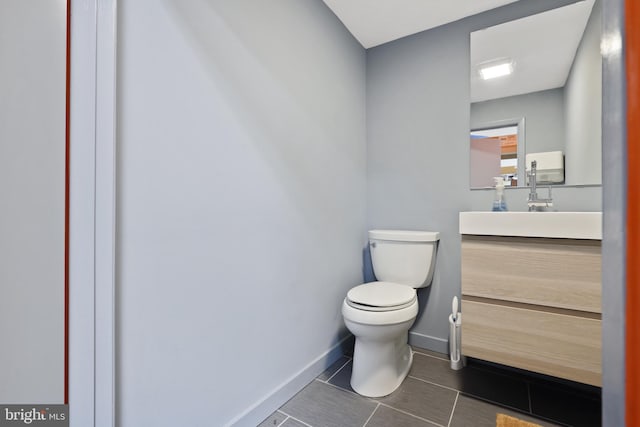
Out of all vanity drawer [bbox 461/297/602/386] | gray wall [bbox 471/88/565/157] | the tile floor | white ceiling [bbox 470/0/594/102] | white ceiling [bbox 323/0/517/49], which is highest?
white ceiling [bbox 323/0/517/49]

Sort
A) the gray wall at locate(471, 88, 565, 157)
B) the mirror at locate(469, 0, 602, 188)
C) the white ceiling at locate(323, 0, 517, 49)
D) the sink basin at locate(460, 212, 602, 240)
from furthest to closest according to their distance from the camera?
1. the white ceiling at locate(323, 0, 517, 49)
2. the gray wall at locate(471, 88, 565, 157)
3. the mirror at locate(469, 0, 602, 188)
4. the sink basin at locate(460, 212, 602, 240)

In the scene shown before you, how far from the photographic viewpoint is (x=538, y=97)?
162 centimetres

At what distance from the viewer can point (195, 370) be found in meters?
1.01

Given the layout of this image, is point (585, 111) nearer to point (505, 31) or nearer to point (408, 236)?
point (505, 31)

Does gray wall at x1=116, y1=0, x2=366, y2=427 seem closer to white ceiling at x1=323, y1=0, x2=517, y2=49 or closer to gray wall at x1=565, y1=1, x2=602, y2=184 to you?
white ceiling at x1=323, y1=0, x2=517, y2=49

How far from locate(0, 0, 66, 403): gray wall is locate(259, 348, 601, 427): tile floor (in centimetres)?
88

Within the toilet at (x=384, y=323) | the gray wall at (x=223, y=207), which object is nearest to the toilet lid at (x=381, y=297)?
the toilet at (x=384, y=323)

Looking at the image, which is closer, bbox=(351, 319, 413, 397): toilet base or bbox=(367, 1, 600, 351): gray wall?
bbox=(351, 319, 413, 397): toilet base

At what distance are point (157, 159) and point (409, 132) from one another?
1.59 meters

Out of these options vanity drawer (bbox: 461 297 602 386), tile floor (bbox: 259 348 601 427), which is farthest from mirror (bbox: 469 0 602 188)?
tile floor (bbox: 259 348 601 427)

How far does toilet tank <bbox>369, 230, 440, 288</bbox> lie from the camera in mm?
1771

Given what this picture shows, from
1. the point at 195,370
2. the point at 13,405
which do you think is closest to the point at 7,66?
the point at 13,405

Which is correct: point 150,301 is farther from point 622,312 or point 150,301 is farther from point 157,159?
point 622,312

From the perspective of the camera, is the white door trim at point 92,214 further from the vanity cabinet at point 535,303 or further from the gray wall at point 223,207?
the vanity cabinet at point 535,303
